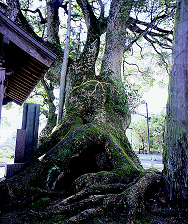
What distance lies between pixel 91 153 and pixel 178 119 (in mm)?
2778

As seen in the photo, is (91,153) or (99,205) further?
(91,153)

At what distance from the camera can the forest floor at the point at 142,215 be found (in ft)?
9.49

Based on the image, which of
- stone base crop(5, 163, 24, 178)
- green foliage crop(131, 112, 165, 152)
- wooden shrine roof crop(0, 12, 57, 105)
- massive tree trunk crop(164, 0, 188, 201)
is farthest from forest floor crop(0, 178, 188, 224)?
green foliage crop(131, 112, 165, 152)

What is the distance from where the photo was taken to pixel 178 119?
360 cm

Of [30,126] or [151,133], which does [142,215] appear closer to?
[30,126]

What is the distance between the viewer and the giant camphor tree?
3227mm

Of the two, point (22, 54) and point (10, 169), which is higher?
point (22, 54)

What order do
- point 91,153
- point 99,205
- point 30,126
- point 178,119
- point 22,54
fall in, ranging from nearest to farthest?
1. point 99,205
2. point 178,119
3. point 22,54
4. point 91,153
5. point 30,126

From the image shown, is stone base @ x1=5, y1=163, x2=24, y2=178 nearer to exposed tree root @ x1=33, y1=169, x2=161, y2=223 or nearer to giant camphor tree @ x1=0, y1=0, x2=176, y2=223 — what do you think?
giant camphor tree @ x1=0, y1=0, x2=176, y2=223

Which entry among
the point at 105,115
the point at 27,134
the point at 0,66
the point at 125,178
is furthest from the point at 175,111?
the point at 27,134

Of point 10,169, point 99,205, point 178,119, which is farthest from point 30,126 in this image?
point 178,119

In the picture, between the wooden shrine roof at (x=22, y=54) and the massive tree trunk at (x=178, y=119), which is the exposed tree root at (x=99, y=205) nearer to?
the massive tree trunk at (x=178, y=119)

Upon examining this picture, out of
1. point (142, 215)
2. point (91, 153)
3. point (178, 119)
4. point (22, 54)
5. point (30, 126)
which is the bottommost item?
point (142, 215)

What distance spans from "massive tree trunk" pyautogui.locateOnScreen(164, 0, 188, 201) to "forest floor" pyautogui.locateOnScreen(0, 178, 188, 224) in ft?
0.82
